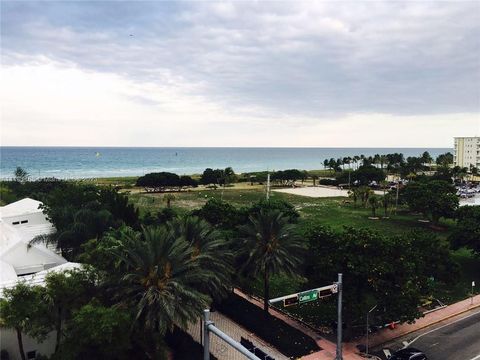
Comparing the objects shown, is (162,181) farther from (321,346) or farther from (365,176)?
(321,346)

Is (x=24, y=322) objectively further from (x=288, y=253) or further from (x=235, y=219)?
(x=235, y=219)

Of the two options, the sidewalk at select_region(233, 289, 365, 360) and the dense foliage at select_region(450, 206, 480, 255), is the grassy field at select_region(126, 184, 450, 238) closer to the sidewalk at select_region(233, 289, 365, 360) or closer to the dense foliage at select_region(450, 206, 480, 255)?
the dense foliage at select_region(450, 206, 480, 255)

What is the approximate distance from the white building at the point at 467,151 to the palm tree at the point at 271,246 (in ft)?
468

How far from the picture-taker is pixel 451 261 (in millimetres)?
31891

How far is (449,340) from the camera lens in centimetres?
2595

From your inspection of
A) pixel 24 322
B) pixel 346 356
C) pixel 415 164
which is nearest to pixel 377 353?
pixel 346 356

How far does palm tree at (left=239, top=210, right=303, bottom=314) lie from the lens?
2589 cm

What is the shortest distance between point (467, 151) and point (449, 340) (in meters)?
145

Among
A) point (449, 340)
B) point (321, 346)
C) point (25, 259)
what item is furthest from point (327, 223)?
point (25, 259)

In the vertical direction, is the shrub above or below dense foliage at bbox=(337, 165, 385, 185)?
below

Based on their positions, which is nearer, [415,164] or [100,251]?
[100,251]

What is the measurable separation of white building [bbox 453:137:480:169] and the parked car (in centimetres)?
14297

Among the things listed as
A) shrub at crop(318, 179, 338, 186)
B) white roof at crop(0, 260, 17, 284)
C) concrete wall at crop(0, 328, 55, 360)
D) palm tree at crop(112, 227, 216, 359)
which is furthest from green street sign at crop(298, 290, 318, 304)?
shrub at crop(318, 179, 338, 186)

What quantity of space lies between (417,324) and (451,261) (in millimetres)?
6579
